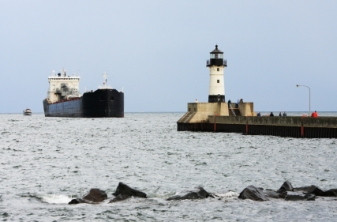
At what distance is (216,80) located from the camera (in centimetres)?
5897

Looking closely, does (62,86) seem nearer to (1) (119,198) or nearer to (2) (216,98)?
(2) (216,98)

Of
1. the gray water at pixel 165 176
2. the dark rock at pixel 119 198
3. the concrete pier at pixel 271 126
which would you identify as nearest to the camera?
the gray water at pixel 165 176

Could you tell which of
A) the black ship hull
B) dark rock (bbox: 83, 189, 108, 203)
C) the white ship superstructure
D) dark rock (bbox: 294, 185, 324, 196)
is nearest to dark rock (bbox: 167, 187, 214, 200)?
dark rock (bbox: 83, 189, 108, 203)

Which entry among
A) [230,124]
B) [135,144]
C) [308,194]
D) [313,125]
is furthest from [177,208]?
[230,124]

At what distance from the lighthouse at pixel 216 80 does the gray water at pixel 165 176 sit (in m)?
8.34

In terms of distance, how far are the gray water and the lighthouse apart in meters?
8.34

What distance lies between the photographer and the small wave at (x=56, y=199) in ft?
68.8

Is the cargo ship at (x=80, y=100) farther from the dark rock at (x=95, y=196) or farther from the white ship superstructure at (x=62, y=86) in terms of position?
the dark rock at (x=95, y=196)

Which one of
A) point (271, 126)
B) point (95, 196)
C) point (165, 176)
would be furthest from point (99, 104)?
point (95, 196)

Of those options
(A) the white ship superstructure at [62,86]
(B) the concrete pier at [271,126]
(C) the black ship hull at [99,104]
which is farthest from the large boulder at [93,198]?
(A) the white ship superstructure at [62,86]

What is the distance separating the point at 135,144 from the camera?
4959 cm

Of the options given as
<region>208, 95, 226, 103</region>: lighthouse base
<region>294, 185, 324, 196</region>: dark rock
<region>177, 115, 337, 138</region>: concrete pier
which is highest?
<region>208, 95, 226, 103</region>: lighthouse base

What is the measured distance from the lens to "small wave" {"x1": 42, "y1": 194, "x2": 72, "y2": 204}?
20969 mm

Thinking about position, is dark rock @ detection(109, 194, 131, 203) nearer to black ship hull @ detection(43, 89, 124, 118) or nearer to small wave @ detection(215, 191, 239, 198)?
small wave @ detection(215, 191, 239, 198)
